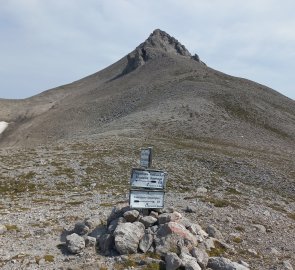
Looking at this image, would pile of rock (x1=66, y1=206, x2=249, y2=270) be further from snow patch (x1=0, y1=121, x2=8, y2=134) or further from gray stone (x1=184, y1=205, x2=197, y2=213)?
snow patch (x1=0, y1=121, x2=8, y2=134)

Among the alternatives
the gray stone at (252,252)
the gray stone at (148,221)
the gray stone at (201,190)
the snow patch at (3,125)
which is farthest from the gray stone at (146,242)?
the snow patch at (3,125)

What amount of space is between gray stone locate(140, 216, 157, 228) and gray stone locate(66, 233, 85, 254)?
9.92 feet

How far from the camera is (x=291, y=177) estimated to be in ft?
152

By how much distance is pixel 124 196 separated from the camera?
31.7 metres

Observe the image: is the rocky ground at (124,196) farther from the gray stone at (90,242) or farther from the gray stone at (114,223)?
the gray stone at (114,223)

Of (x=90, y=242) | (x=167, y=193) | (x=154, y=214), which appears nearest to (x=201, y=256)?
(x=154, y=214)

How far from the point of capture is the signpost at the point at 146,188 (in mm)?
20453

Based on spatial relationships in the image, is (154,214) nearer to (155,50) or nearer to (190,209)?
(190,209)

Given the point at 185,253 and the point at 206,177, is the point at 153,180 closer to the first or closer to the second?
the point at 185,253

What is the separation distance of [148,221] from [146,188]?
1.75 m

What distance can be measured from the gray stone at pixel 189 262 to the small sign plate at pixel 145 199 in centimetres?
392

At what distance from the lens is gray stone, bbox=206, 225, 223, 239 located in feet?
68.4

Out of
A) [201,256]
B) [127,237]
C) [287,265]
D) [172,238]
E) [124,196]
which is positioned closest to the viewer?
[201,256]

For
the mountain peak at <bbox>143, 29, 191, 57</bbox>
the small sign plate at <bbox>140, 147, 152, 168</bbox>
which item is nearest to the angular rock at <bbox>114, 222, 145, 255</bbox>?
the small sign plate at <bbox>140, 147, 152, 168</bbox>
